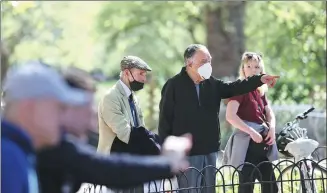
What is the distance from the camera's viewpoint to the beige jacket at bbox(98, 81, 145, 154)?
6035 millimetres

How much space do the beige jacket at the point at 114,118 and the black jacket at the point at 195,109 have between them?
38cm

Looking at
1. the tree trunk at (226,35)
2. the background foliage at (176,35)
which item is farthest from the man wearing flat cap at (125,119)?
the tree trunk at (226,35)

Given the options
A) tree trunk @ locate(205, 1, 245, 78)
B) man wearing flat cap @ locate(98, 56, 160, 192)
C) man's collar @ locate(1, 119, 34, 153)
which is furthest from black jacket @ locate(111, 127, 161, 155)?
tree trunk @ locate(205, 1, 245, 78)

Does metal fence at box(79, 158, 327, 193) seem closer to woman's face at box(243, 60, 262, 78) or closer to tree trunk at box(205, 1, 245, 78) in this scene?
woman's face at box(243, 60, 262, 78)

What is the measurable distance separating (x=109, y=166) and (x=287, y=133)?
4760 mm

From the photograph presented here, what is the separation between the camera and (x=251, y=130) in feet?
21.8

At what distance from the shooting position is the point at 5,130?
2.71m

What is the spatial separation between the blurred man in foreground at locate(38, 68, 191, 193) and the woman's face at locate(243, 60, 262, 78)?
155 inches

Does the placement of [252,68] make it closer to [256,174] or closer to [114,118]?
[256,174]

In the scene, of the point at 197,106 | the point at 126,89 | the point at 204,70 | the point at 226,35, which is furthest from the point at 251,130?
the point at 226,35

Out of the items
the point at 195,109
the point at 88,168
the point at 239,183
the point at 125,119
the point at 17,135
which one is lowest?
the point at 88,168

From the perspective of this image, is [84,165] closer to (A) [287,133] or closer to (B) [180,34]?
(A) [287,133]

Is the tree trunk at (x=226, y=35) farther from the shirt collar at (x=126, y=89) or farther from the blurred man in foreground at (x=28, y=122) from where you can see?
the blurred man in foreground at (x=28, y=122)

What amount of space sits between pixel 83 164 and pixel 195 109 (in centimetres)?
364
